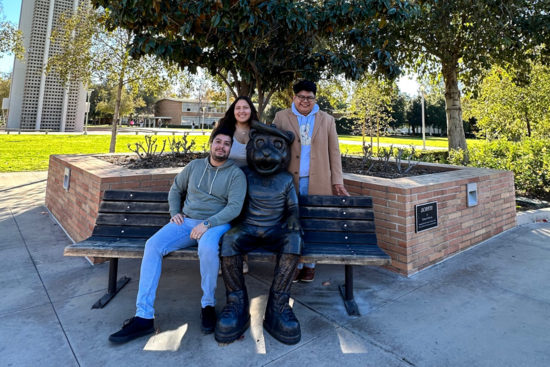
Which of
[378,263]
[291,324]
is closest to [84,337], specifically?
[291,324]

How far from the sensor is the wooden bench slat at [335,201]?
3025mm

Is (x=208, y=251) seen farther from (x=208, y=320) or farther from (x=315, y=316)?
(x=315, y=316)

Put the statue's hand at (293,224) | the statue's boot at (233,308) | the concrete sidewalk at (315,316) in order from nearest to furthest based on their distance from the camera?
1. the concrete sidewalk at (315,316)
2. the statue's boot at (233,308)
3. the statue's hand at (293,224)

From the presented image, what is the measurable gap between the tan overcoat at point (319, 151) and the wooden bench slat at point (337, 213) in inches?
10.7

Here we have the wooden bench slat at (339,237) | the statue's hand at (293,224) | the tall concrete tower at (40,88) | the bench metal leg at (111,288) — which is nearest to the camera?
the statue's hand at (293,224)

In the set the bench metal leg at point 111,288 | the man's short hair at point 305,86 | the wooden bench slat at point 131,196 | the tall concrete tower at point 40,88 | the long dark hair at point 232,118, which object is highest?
the tall concrete tower at point 40,88

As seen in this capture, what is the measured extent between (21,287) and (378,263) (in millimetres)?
3172

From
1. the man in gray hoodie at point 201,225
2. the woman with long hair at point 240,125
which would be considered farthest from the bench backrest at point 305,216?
the woman with long hair at point 240,125

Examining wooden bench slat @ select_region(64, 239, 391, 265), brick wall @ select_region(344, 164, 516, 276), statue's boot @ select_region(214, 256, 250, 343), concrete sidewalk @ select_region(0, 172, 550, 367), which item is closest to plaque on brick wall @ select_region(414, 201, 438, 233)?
brick wall @ select_region(344, 164, 516, 276)

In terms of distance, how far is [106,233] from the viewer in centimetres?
292

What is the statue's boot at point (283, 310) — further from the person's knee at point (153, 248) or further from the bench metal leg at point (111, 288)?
the bench metal leg at point (111, 288)

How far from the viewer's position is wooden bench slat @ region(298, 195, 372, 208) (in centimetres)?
303

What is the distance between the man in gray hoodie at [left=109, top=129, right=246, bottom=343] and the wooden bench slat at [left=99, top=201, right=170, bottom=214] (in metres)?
0.26

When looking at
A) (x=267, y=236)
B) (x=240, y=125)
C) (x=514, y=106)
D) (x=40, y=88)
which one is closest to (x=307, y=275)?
(x=267, y=236)
